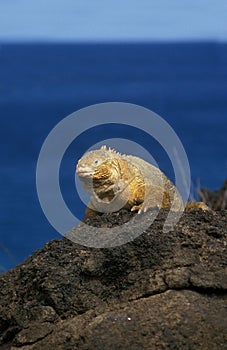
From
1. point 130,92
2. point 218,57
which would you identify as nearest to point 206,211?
point 130,92

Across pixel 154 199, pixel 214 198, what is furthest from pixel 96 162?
pixel 214 198

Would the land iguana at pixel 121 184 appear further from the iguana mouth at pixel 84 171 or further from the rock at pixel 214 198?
the rock at pixel 214 198

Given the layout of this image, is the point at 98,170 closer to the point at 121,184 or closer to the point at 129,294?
the point at 121,184

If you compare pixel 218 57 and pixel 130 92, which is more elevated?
pixel 218 57

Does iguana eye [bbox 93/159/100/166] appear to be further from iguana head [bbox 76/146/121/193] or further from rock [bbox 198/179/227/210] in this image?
rock [bbox 198/179/227/210]

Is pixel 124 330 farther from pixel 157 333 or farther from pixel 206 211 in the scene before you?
pixel 206 211

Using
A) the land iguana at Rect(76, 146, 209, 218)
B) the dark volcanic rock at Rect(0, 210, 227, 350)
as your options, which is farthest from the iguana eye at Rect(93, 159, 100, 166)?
the dark volcanic rock at Rect(0, 210, 227, 350)
